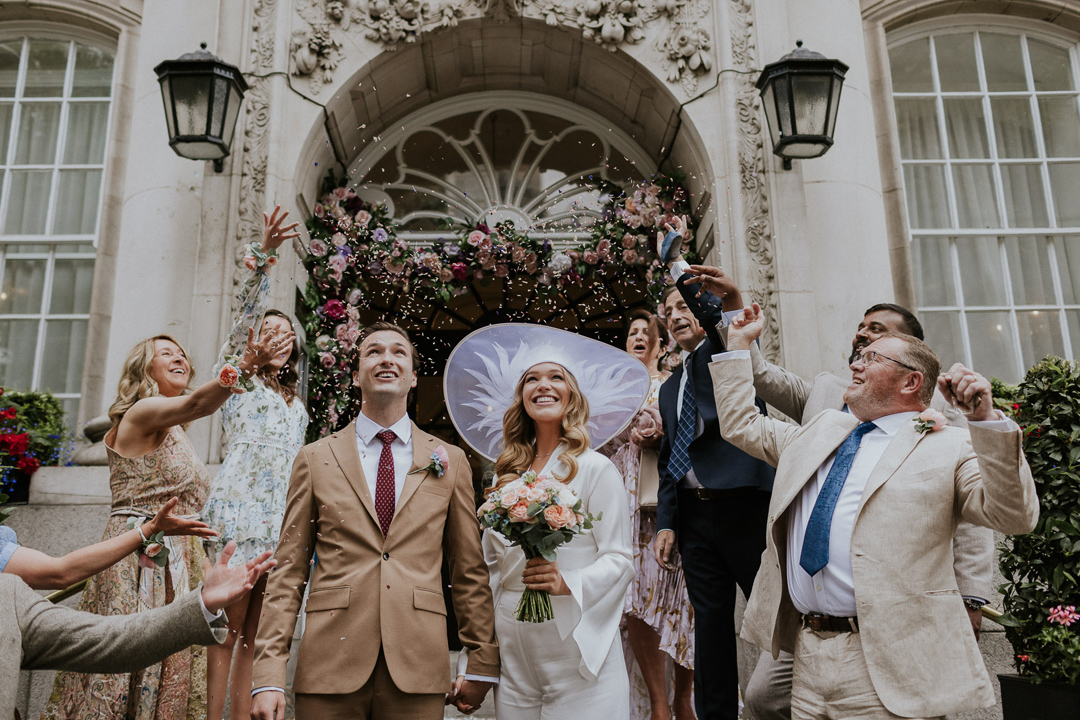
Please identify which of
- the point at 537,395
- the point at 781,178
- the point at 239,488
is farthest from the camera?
the point at 781,178

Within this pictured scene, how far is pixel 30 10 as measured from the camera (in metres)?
8.57

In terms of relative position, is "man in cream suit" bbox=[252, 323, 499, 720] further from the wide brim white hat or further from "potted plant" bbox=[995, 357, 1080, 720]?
"potted plant" bbox=[995, 357, 1080, 720]

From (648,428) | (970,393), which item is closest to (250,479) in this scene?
(648,428)

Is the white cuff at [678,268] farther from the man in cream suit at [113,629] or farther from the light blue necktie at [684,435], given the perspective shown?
the man in cream suit at [113,629]

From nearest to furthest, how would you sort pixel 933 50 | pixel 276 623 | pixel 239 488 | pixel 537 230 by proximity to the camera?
1. pixel 276 623
2. pixel 239 488
3. pixel 537 230
4. pixel 933 50

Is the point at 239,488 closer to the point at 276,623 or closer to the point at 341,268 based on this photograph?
the point at 276,623

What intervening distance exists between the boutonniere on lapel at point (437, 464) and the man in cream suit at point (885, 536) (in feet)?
4.20

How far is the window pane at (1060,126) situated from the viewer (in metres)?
8.70

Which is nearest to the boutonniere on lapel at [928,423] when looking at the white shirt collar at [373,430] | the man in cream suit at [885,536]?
the man in cream suit at [885,536]

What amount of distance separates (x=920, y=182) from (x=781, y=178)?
2.36m

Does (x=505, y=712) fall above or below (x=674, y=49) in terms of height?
below

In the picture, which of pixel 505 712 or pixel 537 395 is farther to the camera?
pixel 537 395

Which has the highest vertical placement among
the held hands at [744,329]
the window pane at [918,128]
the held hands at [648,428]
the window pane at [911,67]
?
the window pane at [911,67]

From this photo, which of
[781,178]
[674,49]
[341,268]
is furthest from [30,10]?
[781,178]
